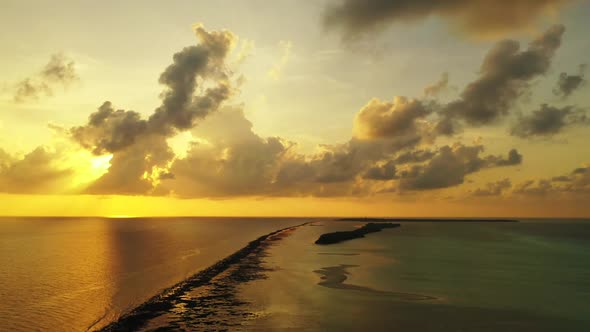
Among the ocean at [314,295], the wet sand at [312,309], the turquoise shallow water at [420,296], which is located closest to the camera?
the wet sand at [312,309]

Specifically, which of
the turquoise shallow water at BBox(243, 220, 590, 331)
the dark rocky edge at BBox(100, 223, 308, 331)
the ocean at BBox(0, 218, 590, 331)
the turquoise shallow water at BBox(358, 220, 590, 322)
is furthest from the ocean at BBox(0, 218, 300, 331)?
the turquoise shallow water at BBox(358, 220, 590, 322)

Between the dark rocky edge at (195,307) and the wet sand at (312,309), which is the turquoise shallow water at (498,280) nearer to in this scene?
the wet sand at (312,309)

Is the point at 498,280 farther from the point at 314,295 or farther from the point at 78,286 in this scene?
the point at 78,286

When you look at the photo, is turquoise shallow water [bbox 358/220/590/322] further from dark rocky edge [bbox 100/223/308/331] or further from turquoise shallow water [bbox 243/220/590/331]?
dark rocky edge [bbox 100/223/308/331]

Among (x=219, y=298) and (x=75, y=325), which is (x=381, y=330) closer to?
(x=219, y=298)

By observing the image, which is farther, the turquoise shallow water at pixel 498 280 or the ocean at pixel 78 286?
the turquoise shallow water at pixel 498 280

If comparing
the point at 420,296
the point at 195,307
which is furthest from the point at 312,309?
the point at 420,296

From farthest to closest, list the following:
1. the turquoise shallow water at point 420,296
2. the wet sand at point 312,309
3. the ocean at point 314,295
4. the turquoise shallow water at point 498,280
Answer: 1. the turquoise shallow water at point 498,280
2. the ocean at point 314,295
3. the turquoise shallow water at point 420,296
4. the wet sand at point 312,309

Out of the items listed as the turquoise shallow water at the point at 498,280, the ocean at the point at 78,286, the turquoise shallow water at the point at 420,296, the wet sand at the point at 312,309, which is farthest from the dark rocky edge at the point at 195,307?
the turquoise shallow water at the point at 498,280

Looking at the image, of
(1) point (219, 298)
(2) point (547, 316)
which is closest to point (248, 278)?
(1) point (219, 298)
